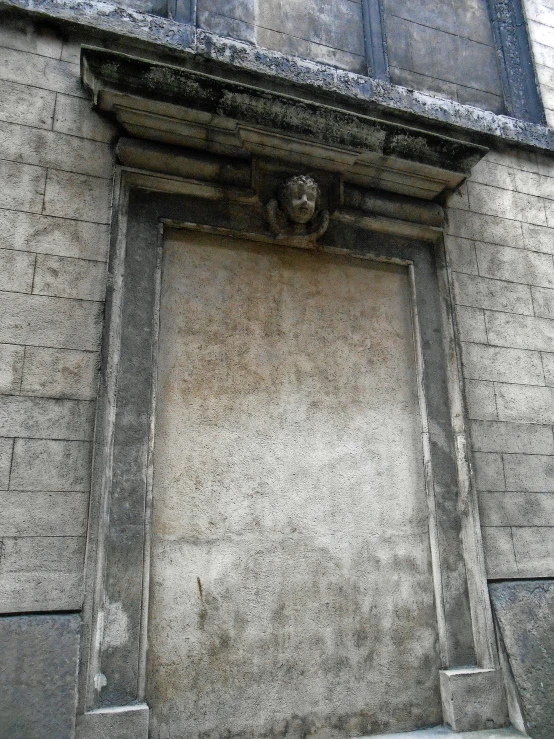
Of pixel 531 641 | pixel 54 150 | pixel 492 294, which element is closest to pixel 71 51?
pixel 54 150

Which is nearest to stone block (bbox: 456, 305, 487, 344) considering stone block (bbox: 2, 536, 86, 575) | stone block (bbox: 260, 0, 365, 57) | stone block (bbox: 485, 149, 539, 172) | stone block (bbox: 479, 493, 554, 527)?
stone block (bbox: 479, 493, 554, 527)

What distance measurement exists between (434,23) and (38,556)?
18.8ft

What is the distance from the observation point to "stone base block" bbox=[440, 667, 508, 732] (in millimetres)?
3793

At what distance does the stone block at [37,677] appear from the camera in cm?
298

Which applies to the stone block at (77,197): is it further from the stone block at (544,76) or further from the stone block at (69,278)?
the stone block at (544,76)

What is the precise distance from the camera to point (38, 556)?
3.30 meters

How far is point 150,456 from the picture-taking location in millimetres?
3697

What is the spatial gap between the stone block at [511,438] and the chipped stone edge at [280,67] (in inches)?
94.0

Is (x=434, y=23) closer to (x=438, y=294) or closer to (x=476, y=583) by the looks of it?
(x=438, y=294)

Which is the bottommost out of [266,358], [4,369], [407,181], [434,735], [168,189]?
[434,735]

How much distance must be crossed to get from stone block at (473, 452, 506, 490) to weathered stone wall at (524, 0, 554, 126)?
342 centimetres

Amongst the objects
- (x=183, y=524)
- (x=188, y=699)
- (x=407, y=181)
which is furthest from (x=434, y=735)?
(x=407, y=181)

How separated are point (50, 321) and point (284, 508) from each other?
6.15 ft

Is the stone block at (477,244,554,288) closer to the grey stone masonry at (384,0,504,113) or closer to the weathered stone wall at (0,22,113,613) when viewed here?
the grey stone masonry at (384,0,504,113)
